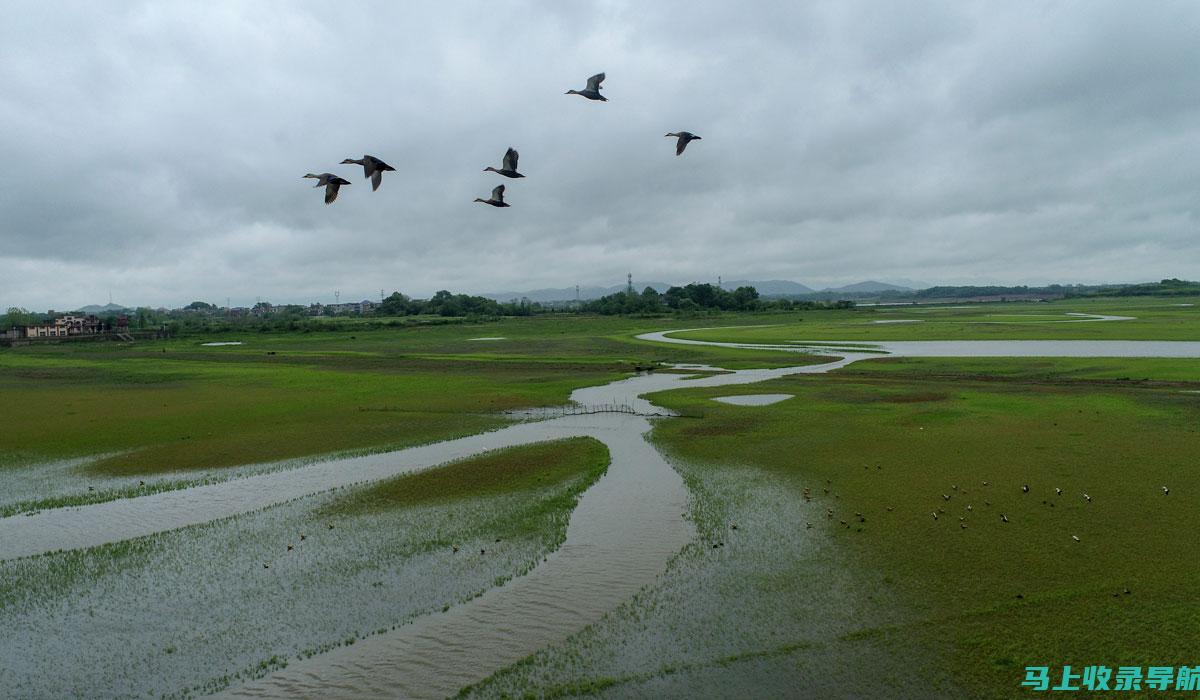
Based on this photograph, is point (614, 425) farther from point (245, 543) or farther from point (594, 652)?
point (594, 652)

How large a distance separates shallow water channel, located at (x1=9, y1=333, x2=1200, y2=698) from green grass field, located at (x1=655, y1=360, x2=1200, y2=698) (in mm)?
2743

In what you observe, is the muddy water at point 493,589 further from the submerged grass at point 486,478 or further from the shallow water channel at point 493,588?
the submerged grass at point 486,478

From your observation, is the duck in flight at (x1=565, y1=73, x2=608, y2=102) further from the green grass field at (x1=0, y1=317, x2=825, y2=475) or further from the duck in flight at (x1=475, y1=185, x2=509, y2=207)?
the green grass field at (x1=0, y1=317, x2=825, y2=475)

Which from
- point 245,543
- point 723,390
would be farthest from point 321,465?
point 723,390

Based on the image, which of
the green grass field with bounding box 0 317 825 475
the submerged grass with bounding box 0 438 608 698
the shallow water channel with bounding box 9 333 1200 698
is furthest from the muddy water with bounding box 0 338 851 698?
the green grass field with bounding box 0 317 825 475

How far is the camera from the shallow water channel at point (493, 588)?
38.3ft

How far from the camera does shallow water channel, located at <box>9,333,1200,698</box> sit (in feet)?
38.3

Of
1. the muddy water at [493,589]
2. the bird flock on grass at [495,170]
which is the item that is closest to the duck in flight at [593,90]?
the bird flock on grass at [495,170]

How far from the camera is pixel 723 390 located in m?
41.6

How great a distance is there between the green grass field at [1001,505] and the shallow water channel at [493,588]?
274cm

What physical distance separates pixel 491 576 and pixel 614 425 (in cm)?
1758

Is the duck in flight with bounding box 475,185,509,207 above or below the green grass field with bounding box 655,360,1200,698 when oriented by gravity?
above

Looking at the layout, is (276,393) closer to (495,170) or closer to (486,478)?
(486,478)

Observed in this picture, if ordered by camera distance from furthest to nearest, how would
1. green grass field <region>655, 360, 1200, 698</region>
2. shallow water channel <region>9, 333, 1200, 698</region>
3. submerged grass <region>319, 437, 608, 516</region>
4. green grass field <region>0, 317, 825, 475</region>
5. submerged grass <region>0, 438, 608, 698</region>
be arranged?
green grass field <region>0, 317, 825, 475</region> < submerged grass <region>319, 437, 608, 516</region> < submerged grass <region>0, 438, 608, 698</region> < green grass field <region>655, 360, 1200, 698</region> < shallow water channel <region>9, 333, 1200, 698</region>
